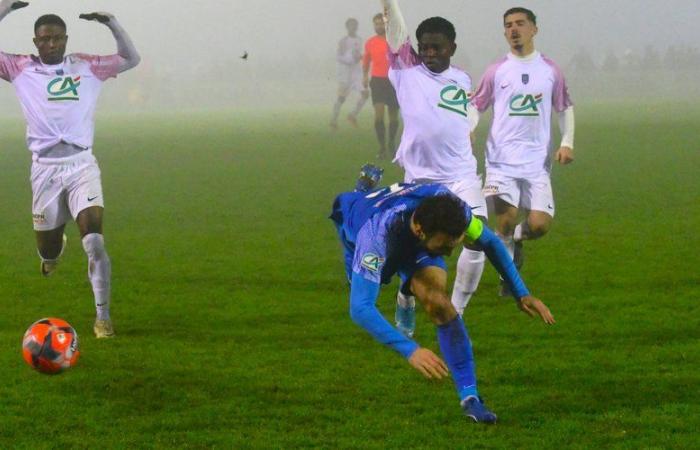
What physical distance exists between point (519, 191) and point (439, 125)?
1.51 m

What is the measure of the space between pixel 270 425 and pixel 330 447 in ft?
1.81

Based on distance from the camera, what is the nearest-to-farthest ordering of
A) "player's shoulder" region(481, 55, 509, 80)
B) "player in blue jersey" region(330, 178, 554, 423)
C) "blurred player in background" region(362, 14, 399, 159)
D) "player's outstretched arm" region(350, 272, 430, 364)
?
"player's outstretched arm" region(350, 272, 430, 364)
"player in blue jersey" region(330, 178, 554, 423)
"player's shoulder" region(481, 55, 509, 80)
"blurred player in background" region(362, 14, 399, 159)

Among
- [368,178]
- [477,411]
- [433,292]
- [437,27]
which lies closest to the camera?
[477,411]

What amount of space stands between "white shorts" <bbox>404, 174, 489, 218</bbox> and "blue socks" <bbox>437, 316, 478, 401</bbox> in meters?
2.68

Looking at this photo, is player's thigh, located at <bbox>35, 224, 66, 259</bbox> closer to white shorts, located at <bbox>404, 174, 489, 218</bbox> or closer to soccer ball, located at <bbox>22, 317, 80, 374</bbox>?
soccer ball, located at <bbox>22, 317, 80, 374</bbox>

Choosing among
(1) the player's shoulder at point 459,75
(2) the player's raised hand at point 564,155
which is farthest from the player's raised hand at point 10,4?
(2) the player's raised hand at point 564,155

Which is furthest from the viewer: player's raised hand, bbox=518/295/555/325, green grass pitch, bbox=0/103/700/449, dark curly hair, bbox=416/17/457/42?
dark curly hair, bbox=416/17/457/42

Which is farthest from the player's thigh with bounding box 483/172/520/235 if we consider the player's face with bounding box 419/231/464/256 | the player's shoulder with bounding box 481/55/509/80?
the player's face with bounding box 419/231/464/256

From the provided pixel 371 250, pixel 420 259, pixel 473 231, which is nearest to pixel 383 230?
pixel 371 250

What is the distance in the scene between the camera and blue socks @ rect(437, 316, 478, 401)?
23.3 ft

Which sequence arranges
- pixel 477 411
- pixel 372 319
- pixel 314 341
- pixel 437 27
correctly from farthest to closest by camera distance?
pixel 437 27 → pixel 314 341 → pixel 477 411 → pixel 372 319

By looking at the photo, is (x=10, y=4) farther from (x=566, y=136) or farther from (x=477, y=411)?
(x=477, y=411)

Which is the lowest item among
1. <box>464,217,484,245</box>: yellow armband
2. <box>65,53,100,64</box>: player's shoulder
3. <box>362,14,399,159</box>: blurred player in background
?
<box>362,14,399,159</box>: blurred player in background

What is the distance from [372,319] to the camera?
Answer: 645cm
